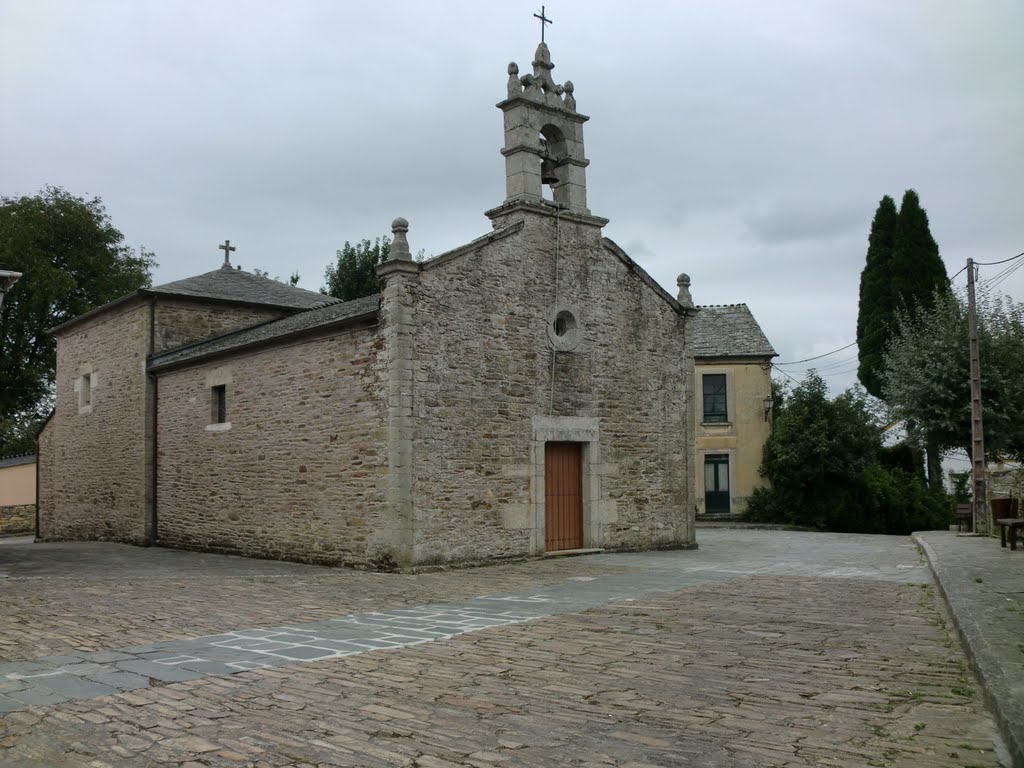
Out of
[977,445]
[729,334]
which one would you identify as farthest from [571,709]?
[729,334]

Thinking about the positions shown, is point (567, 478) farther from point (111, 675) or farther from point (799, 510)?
point (799, 510)

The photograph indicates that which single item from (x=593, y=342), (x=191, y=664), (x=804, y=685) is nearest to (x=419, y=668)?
(x=191, y=664)

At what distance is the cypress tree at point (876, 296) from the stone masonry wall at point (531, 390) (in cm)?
1891

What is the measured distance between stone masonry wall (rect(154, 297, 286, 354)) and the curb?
16.4 metres

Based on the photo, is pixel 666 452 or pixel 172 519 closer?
pixel 666 452

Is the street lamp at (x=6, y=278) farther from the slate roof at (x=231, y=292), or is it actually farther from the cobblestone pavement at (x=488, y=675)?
the slate roof at (x=231, y=292)

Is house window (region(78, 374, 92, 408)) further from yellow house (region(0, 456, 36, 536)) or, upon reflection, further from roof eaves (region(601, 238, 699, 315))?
roof eaves (region(601, 238, 699, 315))

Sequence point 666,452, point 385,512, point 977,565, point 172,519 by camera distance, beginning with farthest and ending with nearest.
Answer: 1. point 172,519
2. point 666,452
3. point 385,512
4. point 977,565

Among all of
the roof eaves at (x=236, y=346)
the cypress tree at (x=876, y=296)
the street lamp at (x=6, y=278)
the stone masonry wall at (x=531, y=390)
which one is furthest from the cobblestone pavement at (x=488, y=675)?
the cypress tree at (x=876, y=296)

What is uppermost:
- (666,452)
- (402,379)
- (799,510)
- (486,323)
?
(486,323)

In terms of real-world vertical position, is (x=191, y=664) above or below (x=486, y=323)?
below

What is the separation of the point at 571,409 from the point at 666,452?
8.85ft

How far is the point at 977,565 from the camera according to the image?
11914 millimetres

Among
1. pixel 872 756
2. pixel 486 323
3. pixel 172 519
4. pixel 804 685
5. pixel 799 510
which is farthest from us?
pixel 799 510
